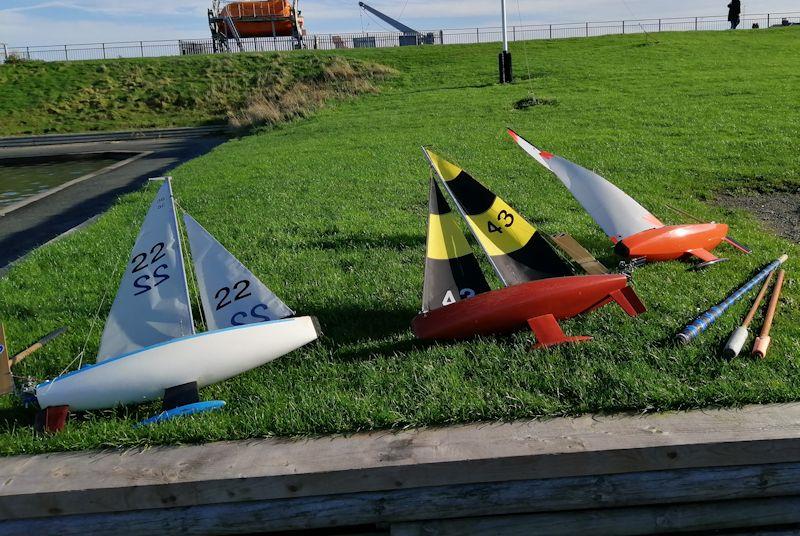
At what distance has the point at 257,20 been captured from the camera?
4534 cm

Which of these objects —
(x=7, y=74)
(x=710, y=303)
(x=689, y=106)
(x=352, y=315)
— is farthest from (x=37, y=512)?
(x=7, y=74)

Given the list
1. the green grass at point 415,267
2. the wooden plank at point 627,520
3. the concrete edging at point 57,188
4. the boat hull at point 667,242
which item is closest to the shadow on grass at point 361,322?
the green grass at point 415,267

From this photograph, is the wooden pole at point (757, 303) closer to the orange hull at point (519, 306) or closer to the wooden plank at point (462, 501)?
the orange hull at point (519, 306)

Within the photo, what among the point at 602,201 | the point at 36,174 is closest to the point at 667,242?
the point at 602,201

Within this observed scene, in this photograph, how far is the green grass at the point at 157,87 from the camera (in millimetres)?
32531

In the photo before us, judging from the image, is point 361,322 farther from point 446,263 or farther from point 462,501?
point 462,501

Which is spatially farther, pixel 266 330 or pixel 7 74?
pixel 7 74

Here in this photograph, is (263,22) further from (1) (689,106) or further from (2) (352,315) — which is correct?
(2) (352,315)

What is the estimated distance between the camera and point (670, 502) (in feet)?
11.8

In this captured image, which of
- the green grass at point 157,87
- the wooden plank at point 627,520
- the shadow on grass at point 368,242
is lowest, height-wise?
the wooden plank at point 627,520

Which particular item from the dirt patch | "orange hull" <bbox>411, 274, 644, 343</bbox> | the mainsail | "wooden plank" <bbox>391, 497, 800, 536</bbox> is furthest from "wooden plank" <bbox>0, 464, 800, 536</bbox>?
the dirt patch

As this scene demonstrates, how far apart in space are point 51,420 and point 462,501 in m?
2.48

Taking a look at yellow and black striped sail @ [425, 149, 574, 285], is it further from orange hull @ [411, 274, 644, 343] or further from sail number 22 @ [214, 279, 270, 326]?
sail number 22 @ [214, 279, 270, 326]

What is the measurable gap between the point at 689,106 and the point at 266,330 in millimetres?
16019
